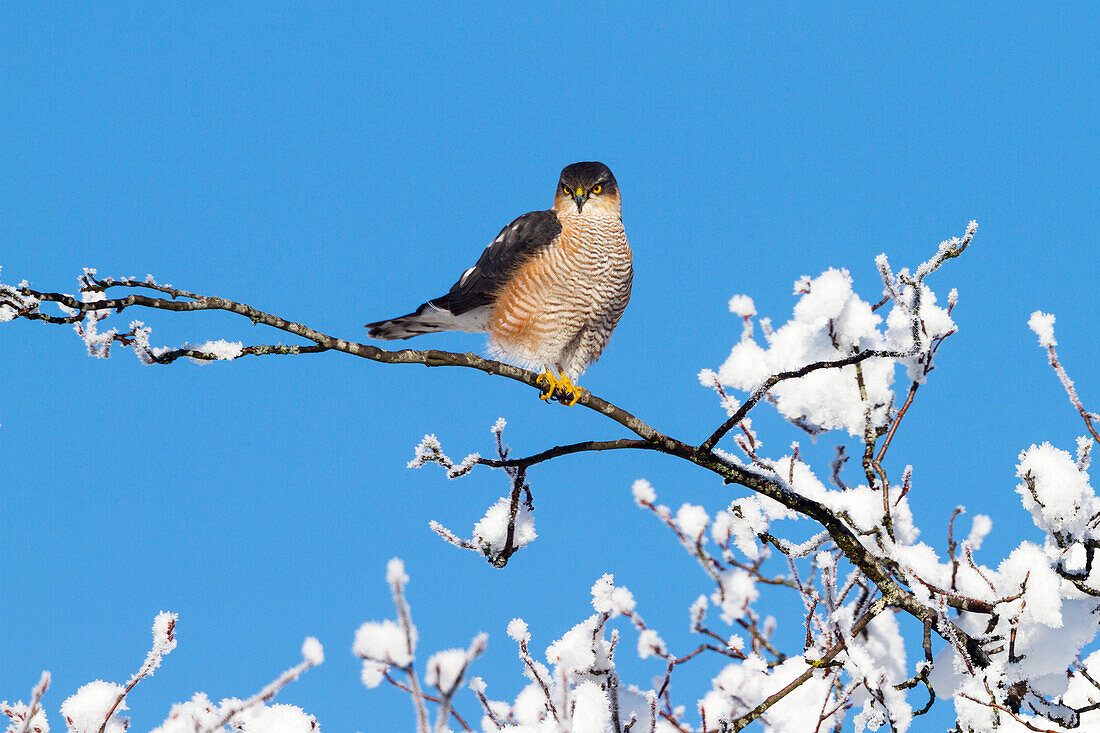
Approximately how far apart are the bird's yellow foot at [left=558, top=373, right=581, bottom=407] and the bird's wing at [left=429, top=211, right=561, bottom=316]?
1288 mm

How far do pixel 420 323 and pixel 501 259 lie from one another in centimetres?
98

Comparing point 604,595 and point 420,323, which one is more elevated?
point 420,323

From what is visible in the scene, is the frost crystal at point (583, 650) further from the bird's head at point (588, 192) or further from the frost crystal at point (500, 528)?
the bird's head at point (588, 192)

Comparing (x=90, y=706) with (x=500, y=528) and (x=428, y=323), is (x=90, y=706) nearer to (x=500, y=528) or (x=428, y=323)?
(x=500, y=528)

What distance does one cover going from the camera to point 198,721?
4297 millimetres

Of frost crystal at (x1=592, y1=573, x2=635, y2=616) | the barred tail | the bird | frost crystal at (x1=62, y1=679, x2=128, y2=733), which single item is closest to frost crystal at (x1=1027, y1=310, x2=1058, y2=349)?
frost crystal at (x1=592, y1=573, x2=635, y2=616)

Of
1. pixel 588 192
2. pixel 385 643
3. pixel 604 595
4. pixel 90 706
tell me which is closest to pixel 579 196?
pixel 588 192

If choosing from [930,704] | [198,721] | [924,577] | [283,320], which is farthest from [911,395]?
[198,721]

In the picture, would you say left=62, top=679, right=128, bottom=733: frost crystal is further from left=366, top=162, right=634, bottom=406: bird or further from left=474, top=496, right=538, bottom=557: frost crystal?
left=366, top=162, right=634, bottom=406: bird

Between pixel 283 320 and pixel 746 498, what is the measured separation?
2396mm

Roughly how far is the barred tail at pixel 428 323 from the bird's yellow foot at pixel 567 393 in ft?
4.91

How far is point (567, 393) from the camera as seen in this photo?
597 cm

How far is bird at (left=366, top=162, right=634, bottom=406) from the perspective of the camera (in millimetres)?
6762

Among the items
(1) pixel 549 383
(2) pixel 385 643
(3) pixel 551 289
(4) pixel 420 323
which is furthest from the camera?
(4) pixel 420 323
